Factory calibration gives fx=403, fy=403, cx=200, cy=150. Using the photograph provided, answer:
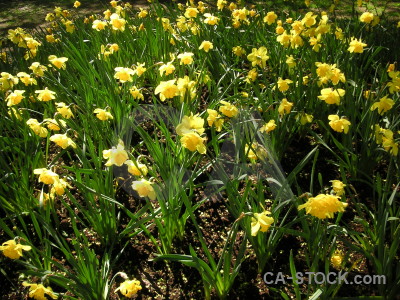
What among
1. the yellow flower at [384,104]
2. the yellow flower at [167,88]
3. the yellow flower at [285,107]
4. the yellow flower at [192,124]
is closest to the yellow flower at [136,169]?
the yellow flower at [192,124]

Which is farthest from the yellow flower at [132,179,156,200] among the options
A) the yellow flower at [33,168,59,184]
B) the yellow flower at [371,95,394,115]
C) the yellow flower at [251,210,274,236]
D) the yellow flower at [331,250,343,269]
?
A: the yellow flower at [371,95,394,115]

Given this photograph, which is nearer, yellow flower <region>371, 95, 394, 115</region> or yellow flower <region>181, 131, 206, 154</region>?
yellow flower <region>181, 131, 206, 154</region>

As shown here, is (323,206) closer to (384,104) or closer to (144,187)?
(144,187)

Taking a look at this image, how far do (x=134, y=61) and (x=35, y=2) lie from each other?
5783 mm

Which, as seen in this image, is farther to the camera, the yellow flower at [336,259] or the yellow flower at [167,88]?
the yellow flower at [167,88]

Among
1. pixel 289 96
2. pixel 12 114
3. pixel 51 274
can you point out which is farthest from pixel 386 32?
pixel 51 274

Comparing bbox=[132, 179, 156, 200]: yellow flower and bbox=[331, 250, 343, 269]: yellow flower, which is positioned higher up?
bbox=[132, 179, 156, 200]: yellow flower

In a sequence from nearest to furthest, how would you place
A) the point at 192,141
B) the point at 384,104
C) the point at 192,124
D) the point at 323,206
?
1. the point at 323,206
2. the point at 192,141
3. the point at 192,124
4. the point at 384,104

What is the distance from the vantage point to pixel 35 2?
25.7 ft

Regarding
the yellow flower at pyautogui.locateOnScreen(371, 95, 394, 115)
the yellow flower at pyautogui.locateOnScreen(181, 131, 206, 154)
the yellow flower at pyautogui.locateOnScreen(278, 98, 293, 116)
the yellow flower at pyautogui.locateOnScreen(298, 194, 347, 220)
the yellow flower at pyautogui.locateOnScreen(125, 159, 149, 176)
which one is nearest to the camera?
the yellow flower at pyautogui.locateOnScreen(298, 194, 347, 220)

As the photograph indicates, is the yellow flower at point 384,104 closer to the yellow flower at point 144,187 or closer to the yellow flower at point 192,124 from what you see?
the yellow flower at point 192,124

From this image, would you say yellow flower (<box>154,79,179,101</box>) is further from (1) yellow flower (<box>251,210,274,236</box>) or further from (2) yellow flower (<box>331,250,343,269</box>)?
(2) yellow flower (<box>331,250,343,269</box>)

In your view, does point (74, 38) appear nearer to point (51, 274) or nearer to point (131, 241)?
point (131, 241)

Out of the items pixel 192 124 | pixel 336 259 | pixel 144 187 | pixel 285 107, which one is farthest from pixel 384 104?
pixel 144 187
